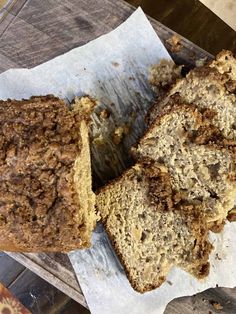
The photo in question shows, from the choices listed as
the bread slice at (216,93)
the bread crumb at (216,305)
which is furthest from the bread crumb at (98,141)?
the bread crumb at (216,305)

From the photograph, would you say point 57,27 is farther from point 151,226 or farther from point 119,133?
point 151,226

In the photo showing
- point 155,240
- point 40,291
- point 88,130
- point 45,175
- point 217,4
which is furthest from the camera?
point 40,291

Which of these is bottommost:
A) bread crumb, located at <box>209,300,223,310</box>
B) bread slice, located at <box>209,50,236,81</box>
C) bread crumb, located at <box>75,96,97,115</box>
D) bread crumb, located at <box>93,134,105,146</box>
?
bread crumb, located at <box>209,300,223,310</box>

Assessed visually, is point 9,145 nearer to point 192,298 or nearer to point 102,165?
point 102,165

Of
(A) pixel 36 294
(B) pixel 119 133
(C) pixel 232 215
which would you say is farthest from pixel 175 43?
(A) pixel 36 294

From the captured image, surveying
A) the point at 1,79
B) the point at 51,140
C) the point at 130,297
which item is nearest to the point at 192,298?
the point at 130,297

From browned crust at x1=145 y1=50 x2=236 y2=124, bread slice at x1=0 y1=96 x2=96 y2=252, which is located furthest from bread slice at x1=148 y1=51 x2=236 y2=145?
bread slice at x1=0 y1=96 x2=96 y2=252

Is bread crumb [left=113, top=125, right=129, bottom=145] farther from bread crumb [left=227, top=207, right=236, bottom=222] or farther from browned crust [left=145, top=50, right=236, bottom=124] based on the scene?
bread crumb [left=227, top=207, right=236, bottom=222]
